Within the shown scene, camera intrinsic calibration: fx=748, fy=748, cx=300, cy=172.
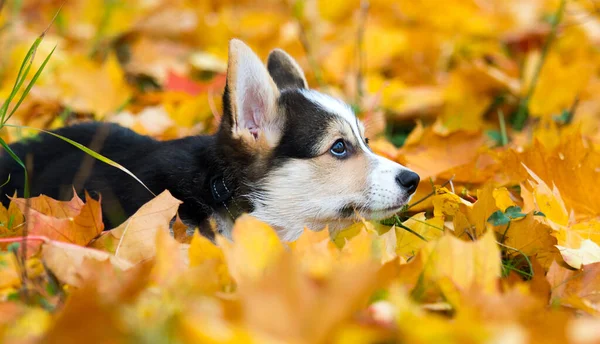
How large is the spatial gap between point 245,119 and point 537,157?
1.00 metres

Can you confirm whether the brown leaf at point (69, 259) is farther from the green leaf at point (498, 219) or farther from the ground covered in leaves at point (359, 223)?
the green leaf at point (498, 219)

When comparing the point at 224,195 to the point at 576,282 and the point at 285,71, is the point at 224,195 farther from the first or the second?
the point at 576,282

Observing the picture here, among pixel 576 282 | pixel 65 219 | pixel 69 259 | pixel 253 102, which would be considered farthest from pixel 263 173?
pixel 576 282

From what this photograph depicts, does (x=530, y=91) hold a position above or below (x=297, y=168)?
below

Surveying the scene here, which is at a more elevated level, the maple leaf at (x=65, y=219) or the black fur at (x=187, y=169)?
the maple leaf at (x=65, y=219)

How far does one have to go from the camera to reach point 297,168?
2.54 metres

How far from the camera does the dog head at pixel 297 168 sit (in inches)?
97.3

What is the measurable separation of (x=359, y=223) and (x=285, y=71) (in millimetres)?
1057

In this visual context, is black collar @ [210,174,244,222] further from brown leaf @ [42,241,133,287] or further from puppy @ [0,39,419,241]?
brown leaf @ [42,241,133,287]

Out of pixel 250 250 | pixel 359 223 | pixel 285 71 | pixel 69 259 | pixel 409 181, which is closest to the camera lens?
pixel 250 250

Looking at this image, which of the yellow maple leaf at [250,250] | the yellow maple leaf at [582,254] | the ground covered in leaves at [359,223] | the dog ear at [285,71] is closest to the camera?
the ground covered in leaves at [359,223]

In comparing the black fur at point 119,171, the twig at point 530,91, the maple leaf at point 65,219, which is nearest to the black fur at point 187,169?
the black fur at point 119,171

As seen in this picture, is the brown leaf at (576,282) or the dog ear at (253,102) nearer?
the brown leaf at (576,282)

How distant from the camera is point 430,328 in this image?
45.2 inches
